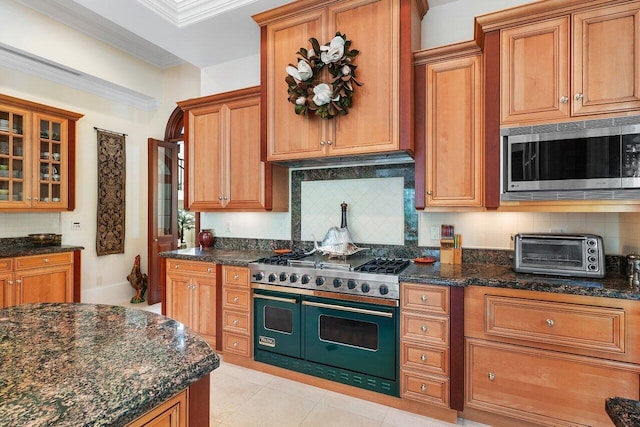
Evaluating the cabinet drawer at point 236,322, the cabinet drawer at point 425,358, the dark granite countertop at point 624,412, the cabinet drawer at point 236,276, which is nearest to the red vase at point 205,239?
the cabinet drawer at point 236,276

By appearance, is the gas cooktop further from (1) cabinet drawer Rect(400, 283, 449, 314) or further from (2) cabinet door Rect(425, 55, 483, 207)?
(2) cabinet door Rect(425, 55, 483, 207)

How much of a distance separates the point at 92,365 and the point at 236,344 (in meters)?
2.12

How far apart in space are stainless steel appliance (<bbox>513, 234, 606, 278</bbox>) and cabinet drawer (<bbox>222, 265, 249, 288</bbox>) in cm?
209

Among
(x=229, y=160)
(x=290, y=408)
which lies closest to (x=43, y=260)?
(x=229, y=160)

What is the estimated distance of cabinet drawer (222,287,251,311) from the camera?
9.43 ft

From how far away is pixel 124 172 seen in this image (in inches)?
192

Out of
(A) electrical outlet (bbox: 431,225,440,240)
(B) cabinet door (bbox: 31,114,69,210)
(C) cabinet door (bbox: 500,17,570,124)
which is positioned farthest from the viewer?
(B) cabinet door (bbox: 31,114,69,210)

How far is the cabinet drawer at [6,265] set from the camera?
10.8 ft

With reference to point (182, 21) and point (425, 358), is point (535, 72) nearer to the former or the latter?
point (425, 358)

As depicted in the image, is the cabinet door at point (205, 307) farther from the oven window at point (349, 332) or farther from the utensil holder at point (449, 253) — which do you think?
the utensil holder at point (449, 253)

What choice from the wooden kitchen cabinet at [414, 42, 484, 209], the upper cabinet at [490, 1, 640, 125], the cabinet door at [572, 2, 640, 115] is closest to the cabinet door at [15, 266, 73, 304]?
the wooden kitchen cabinet at [414, 42, 484, 209]

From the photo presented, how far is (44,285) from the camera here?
142 inches

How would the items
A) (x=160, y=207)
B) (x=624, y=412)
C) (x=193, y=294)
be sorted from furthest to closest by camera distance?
(x=160, y=207)
(x=193, y=294)
(x=624, y=412)

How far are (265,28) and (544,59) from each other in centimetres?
218
